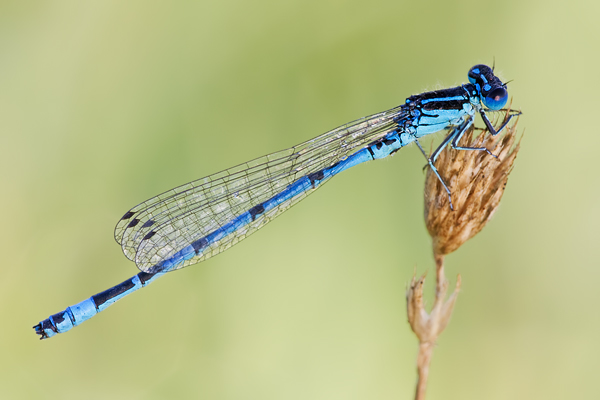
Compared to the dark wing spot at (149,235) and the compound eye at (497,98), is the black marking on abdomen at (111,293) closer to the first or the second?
the dark wing spot at (149,235)

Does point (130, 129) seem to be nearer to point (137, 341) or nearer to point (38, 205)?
point (38, 205)

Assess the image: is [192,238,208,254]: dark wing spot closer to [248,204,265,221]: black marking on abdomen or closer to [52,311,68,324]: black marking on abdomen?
[248,204,265,221]: black marking on abdomen

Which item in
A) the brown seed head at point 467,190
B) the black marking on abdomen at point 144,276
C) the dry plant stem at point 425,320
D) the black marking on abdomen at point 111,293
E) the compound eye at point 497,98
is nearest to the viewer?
the dry plant stem at point 425,320

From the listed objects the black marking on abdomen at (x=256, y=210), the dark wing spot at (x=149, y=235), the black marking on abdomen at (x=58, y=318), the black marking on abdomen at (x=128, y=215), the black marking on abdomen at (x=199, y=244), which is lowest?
the black marking on abdomen at (x=58, y=318)

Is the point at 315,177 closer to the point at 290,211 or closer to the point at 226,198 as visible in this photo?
the point at 290,211

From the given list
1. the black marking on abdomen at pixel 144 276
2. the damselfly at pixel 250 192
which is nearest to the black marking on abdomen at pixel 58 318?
the damselfly at pixel 250 192

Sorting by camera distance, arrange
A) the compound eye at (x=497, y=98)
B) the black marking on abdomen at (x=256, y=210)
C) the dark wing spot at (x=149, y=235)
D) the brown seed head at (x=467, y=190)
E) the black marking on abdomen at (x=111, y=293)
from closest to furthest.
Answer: the brown seed head at (x=467, y=190) < the compound eye at (x=497, y=98) < the black marking on abdomen at (x=111, y=293) < the dark wing spot at (x=149, y=235) < the black marking on abdomen at (x=256, y=210)

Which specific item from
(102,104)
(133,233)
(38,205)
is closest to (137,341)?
(133,233)
